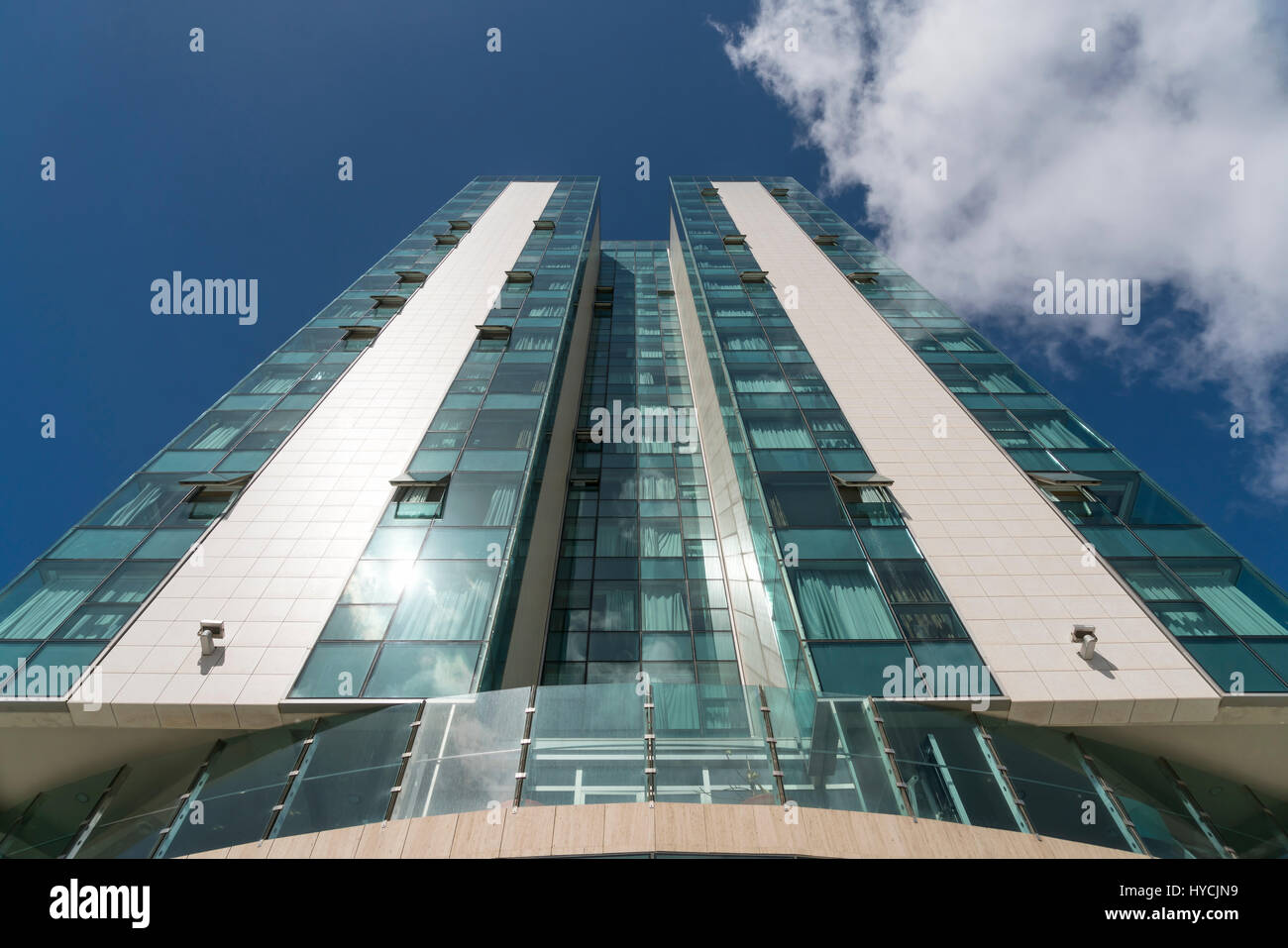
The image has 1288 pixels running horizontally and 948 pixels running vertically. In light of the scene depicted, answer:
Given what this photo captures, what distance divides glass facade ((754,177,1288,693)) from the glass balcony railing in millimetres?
3568

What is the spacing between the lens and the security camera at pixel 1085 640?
560 inches

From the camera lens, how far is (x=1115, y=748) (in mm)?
13617

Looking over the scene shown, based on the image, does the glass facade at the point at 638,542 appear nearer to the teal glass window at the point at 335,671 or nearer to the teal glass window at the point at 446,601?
the teal glass window at the point at 446,601

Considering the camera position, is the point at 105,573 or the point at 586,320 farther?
the point at 586,320

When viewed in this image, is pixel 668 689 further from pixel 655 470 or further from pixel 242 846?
pixel 655 470

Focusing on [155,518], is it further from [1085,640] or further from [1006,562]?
[1085,640]

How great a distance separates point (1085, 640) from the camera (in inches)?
563

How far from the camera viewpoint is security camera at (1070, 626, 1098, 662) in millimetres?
14234

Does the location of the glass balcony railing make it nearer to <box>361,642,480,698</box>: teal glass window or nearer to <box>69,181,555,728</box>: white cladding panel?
<box>361,642,480,698</box>: teal glass window

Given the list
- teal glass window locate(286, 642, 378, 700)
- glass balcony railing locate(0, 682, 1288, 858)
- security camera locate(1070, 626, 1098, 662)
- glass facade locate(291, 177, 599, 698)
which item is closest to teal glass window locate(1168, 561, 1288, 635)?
glass balcony railing locate(0, 682, 1288, 858)

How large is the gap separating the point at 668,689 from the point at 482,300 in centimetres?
2614

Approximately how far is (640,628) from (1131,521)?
16373 mm

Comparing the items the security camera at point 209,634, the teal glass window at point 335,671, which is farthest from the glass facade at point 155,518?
the teal glass window at point 335,671
